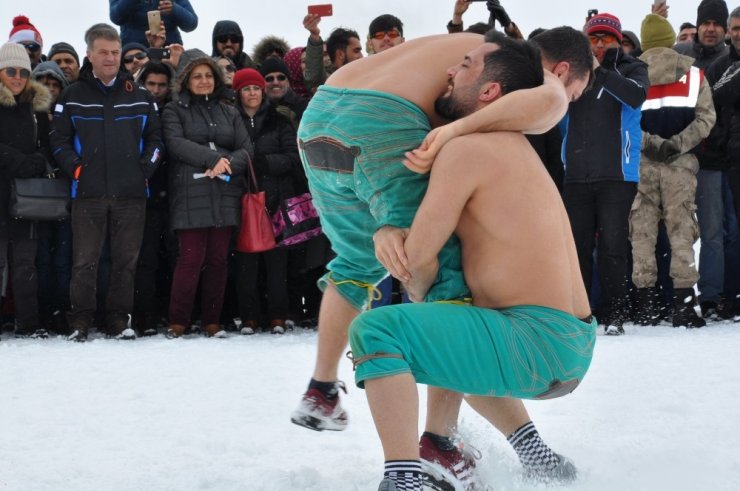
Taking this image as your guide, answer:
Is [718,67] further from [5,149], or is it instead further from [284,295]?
[5,149]

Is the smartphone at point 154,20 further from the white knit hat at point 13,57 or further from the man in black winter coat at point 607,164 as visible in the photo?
the man in black winter coat at point 607,164

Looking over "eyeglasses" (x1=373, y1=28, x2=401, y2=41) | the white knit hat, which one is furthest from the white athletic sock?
the white knit hat

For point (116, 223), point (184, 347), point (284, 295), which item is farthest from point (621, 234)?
point (116, 223)

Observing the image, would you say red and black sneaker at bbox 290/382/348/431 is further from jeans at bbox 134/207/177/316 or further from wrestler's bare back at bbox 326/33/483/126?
jeans at bbox 134/207/177/316

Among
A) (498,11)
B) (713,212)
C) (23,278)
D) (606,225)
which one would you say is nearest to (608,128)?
(606,225)

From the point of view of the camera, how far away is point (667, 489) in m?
3.11

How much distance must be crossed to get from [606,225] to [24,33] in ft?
15.6

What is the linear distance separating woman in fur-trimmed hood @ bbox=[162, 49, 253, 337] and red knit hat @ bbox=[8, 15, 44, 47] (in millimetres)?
1538

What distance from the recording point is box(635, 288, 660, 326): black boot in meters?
6.84

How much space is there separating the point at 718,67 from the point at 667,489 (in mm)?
5041

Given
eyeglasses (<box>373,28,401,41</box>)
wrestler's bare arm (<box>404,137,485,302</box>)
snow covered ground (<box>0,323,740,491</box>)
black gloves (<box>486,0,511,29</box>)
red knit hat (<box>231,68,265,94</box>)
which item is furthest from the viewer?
eyeglasses (<box>373,28,401,41</box>)

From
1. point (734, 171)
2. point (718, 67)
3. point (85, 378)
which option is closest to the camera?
point (85, 378)

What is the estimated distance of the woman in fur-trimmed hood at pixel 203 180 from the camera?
6.48m

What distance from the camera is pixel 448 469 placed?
3219mm
